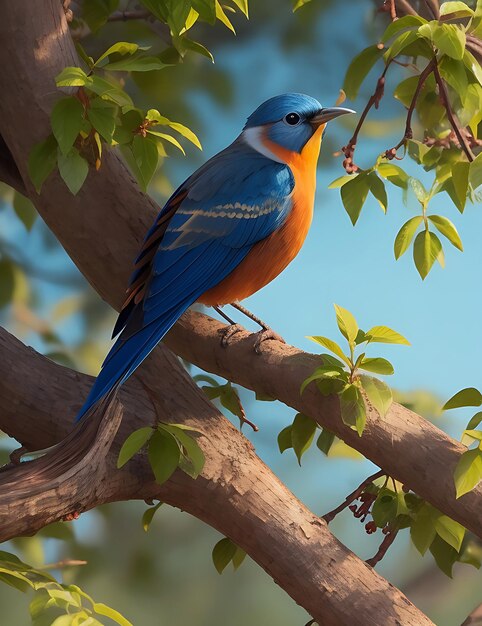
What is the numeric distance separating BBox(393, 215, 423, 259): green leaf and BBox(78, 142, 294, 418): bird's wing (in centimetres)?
19

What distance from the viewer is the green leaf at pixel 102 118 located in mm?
1270

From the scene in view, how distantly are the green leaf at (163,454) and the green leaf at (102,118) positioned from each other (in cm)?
42

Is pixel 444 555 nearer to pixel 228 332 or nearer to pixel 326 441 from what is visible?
pixel 326 441

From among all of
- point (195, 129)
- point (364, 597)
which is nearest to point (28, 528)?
point (364, 597)

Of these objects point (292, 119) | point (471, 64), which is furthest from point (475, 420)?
point (292, 119)

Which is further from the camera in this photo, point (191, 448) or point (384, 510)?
point (384, 510)

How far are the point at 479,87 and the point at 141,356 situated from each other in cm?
64

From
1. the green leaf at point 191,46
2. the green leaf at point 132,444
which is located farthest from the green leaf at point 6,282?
the green leaf at point 132,444

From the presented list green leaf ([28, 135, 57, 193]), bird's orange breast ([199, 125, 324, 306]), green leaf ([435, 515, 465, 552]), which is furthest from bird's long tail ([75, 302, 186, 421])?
green leaf ([435, 515, 465, 552])

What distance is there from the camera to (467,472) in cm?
125

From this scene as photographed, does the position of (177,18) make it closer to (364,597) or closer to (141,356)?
(141,356)

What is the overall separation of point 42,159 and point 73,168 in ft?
0.28

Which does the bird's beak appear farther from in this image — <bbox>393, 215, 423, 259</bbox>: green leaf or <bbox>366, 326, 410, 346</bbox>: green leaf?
<bbox>366, 326, 410, 346</bbox>: green leaf

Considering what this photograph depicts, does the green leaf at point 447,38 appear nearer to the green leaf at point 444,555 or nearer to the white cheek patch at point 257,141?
the white cheek patch at point 257,141
